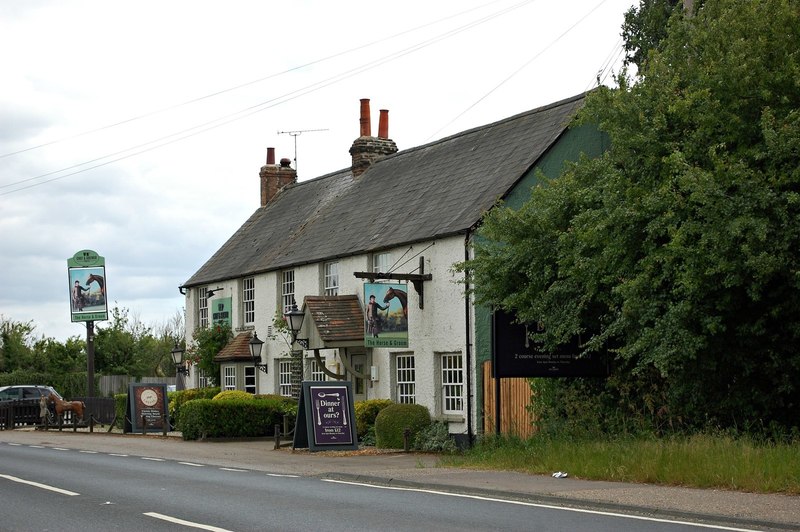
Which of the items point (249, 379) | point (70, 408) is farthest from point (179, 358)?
A: point (70, 408)

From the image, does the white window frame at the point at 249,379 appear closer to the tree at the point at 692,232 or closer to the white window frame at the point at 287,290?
the white window frame at the point at 287,290

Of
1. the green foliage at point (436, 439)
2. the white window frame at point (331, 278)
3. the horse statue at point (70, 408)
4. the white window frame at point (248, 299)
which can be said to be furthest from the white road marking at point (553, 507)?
the horse statue at point (70, 408)

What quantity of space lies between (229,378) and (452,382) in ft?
45.1

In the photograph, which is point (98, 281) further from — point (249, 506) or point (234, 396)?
point (249, 506)

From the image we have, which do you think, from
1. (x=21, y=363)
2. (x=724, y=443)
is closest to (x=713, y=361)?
(x=724, y=443)

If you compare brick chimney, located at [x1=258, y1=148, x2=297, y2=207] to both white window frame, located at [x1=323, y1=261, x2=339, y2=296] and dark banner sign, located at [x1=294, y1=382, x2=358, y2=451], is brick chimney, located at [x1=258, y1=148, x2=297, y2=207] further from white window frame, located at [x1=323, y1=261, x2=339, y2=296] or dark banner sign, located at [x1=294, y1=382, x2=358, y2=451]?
dark banner sign, located at [x1=294, y1=382, x2=358, y2=451]

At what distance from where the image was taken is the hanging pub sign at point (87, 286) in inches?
1741

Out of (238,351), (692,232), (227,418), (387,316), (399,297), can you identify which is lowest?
(227,418)

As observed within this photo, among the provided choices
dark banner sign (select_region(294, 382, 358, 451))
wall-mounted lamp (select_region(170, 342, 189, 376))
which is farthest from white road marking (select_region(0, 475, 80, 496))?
wall-mounted lamp (select_region(170, 342, 189, 376))

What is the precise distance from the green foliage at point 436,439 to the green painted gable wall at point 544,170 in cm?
98

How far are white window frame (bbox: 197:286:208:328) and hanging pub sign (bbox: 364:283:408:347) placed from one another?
47.5ft

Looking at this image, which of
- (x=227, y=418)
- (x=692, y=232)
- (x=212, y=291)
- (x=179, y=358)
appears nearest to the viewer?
(x=692, y=232)

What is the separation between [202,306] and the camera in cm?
4106

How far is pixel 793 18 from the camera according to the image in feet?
59.1
